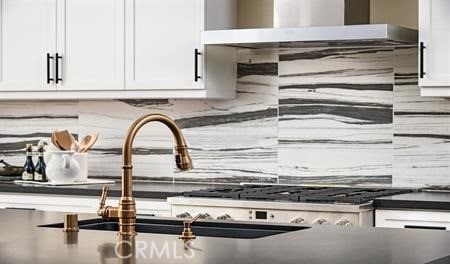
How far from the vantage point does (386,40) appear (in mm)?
4688

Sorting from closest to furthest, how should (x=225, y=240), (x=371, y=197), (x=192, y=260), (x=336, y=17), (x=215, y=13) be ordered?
(x=192, y=260), (x=225, y=240), (x=371, y=197), (x=336, y=17), (x=215, y=13)

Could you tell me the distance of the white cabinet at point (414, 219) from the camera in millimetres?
4223

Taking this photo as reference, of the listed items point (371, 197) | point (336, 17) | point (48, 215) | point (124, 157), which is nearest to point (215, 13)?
point (336, 17)

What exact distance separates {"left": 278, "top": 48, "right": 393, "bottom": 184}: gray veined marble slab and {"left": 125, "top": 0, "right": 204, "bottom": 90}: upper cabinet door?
21.1 inches

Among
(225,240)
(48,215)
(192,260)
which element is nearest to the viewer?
(192,260)

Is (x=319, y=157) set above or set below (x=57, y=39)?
below

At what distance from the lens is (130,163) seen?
2.78m

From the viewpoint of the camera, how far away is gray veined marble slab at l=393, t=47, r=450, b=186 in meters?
4.89

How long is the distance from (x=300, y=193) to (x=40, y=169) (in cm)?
154

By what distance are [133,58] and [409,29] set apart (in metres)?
1.46

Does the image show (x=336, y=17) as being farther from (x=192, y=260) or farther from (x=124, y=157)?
(x=192, y=260)

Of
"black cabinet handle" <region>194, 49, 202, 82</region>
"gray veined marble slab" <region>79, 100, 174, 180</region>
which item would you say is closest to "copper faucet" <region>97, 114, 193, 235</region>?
"black cabinet handle" <region>194, 49, 202, 82</region>

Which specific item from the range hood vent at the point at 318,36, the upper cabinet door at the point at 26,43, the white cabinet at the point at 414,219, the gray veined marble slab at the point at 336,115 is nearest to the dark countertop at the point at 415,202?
the white cabinet at the point at 414,219

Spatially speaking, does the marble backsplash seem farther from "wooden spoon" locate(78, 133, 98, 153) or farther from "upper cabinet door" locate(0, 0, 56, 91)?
"upper cabinet door" locate(0, 0, 56, 91)
